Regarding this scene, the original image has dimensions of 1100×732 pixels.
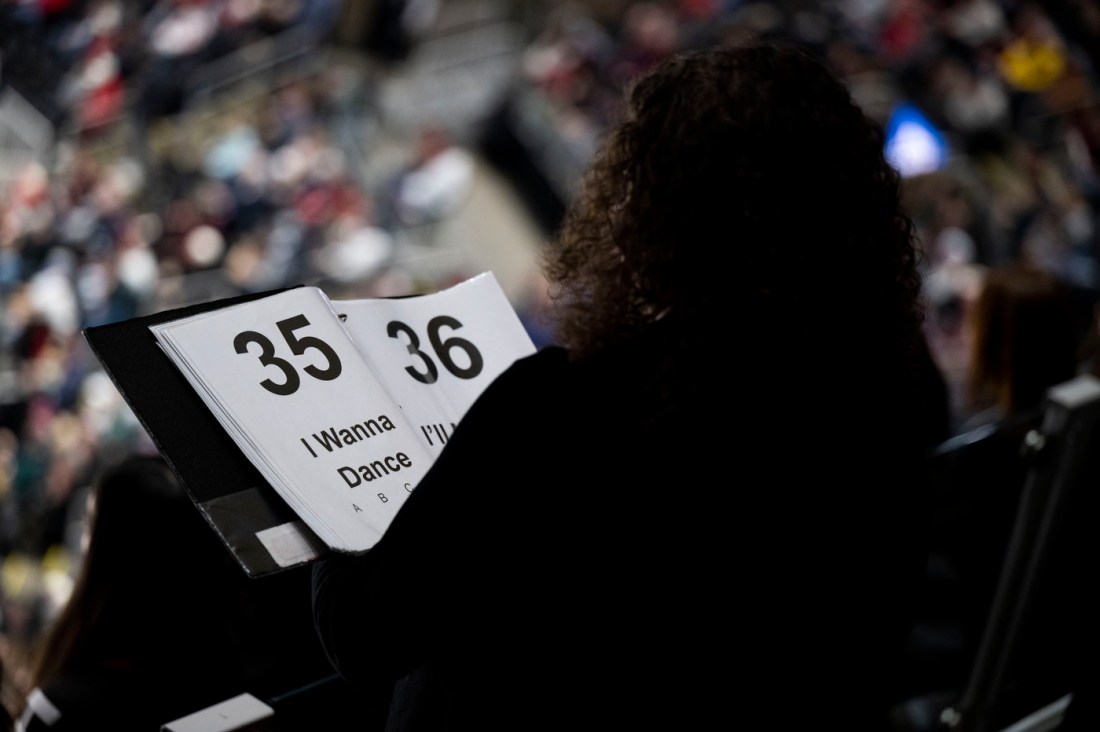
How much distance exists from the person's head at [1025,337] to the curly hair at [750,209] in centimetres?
136

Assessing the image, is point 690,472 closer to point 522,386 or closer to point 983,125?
point 522,386

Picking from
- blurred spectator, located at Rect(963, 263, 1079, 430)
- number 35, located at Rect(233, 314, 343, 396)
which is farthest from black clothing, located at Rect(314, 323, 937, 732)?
blurred spectator, located at Rect(963, 263, 1079, 430)

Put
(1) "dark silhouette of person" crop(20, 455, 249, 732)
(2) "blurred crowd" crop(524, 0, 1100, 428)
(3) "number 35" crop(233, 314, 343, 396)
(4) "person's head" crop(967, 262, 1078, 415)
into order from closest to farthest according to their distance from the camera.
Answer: (3) "number 35" crop(233, 314, 343, 396) < (1) "dark silhouette of person" crop(20, 455, 249, 732) < (4) "person's head" crop(967, 262, 1078, 415) < (2) "blurred crowd" crop(524, 0, 1100, 428)

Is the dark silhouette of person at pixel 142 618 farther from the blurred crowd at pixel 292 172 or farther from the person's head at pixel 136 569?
the blurred crowd at pixel 292 172

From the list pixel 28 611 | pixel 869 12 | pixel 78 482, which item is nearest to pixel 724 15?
pixel 869 12

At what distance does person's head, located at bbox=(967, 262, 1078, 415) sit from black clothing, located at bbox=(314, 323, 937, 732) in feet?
4.59

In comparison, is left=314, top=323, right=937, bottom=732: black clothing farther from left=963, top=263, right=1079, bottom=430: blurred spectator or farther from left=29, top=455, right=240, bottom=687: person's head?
left=963, top=263, right=1079, bottom=430: blurred spectator

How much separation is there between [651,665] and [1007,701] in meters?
0.90

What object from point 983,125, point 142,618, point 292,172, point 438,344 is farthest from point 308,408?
point 292,172

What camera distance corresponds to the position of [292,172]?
11.4 metres

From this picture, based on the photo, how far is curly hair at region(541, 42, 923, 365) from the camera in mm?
794

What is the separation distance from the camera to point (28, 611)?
780 centimetres

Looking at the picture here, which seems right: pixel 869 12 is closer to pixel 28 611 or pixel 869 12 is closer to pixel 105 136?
pixel 28 611

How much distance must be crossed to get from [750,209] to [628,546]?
0.84 ft
